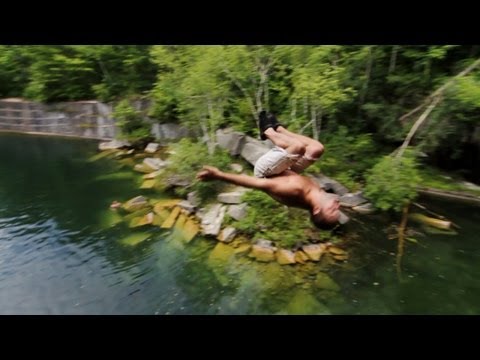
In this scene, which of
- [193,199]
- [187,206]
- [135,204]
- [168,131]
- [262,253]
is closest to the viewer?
[262,253]

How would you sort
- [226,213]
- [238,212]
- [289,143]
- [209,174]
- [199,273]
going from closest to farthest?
[209,174]
[289,143]
[199,273]
[238,212]
[226,213]

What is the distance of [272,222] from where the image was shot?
7246mm

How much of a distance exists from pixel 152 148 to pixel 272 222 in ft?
24.4

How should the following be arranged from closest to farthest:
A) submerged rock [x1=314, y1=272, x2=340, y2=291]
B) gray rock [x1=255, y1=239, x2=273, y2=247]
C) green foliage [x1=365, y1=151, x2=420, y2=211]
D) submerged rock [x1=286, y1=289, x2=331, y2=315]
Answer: submerged rock [x1=286, y1=289, x2=331, y2=315] → submerged rock [x1=314, y1=272, x2=340, y2=291] → gray rock [x1=255, y1=239, x2=273, y2=247] → green foliage [x1=365, y1=151, x2=420, y2=211]

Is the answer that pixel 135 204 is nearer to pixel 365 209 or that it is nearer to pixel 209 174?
pixel 365 209

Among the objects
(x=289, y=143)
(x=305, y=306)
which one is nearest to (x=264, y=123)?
(x=289, y=143)

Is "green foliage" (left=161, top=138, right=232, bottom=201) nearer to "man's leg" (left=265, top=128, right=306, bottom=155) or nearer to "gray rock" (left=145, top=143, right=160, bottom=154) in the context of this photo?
"gray rock" (left=145, top=143, right=160, bottom=154)

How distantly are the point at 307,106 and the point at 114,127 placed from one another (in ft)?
30.7

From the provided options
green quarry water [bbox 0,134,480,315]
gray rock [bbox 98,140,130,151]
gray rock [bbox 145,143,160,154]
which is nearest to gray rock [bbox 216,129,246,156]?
green quarry water [bbox 0,134,480,315]

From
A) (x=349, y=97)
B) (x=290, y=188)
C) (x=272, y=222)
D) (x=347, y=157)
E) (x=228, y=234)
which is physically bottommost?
(x=228, y=234)

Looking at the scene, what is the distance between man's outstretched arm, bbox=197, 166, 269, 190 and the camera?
221 cm

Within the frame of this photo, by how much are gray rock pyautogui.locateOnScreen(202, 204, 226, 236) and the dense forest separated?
2.33 metres

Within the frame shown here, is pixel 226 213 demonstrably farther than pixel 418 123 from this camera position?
No
